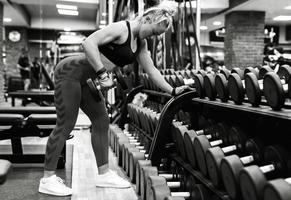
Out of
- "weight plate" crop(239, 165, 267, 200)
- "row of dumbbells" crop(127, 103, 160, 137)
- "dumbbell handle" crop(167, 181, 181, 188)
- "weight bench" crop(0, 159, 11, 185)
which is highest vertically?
"weight bench" crop(0, 159, 11, 185)

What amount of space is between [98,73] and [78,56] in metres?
0.27

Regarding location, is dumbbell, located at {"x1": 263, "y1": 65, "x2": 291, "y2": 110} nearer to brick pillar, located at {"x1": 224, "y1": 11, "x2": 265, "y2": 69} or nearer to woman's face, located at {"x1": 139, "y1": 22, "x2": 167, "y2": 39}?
woman's face, located at {"x1": 139, "y1": 22, "x2": 167, "y2": 39}

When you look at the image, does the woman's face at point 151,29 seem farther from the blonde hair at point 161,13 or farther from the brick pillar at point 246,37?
the brick pillar at point 246,37

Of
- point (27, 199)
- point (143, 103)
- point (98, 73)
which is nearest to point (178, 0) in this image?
point (143, 103)

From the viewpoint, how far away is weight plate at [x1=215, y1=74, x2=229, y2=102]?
2092 millimetres

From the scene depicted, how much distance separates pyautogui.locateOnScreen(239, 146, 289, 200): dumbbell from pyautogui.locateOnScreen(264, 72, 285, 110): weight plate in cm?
23

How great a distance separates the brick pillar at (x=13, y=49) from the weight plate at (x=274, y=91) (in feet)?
42.0

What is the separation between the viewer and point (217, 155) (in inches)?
69.1

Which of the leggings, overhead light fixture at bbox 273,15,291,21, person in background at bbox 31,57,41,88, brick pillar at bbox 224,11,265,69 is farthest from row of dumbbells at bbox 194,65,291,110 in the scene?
person in background at bbox 31,57,41,88

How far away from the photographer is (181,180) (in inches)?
97.8

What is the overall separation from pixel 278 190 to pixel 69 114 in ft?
4.93

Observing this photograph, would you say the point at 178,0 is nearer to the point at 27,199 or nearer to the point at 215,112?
the point at 215,112

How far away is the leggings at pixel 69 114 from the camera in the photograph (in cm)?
238

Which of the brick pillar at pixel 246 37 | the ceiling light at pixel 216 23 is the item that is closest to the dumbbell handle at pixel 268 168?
the brick pillar at pixel 246 37
